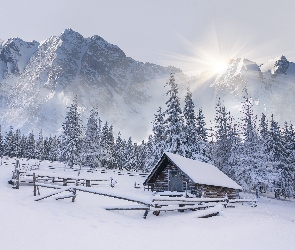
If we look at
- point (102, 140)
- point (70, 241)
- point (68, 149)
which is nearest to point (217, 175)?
point (70, 241)

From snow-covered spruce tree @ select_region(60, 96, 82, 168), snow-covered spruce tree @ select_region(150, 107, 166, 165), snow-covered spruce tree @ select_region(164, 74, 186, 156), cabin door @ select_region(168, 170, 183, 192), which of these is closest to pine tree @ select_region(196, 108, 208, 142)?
snow-covered spruce tree @ select_region(150, 107, 166, 165)

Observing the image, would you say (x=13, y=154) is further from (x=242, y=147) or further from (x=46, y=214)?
(x=46, y=214)

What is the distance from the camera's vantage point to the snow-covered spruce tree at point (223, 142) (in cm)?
4869

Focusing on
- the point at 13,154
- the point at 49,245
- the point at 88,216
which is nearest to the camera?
the point at 49,245

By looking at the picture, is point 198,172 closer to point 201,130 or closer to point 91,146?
point 201,130

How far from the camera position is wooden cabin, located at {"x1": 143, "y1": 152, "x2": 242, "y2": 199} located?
2616 centimetres

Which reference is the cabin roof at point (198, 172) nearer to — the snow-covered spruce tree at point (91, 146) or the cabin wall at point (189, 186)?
the cabin wall at point (189, 186)

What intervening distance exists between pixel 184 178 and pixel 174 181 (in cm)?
125

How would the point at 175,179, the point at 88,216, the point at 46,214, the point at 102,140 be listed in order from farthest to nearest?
the point at 102,140
the point at 175,179
the point at 88,216
the point at 46,214

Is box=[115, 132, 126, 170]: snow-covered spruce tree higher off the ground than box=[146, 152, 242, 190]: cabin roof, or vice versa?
box=[115, 132, 126, 170]: snow-covered spruce tree

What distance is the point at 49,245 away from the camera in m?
6.51

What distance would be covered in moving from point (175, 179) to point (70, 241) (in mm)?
21930

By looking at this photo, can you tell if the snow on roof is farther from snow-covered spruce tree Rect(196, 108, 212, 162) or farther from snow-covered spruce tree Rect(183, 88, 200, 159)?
snow-covered spruce tree Rect(196, 108, 212, 162)

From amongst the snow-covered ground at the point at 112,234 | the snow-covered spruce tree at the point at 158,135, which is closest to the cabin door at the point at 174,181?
the snow-covered spruce tree at the point at 158,135
